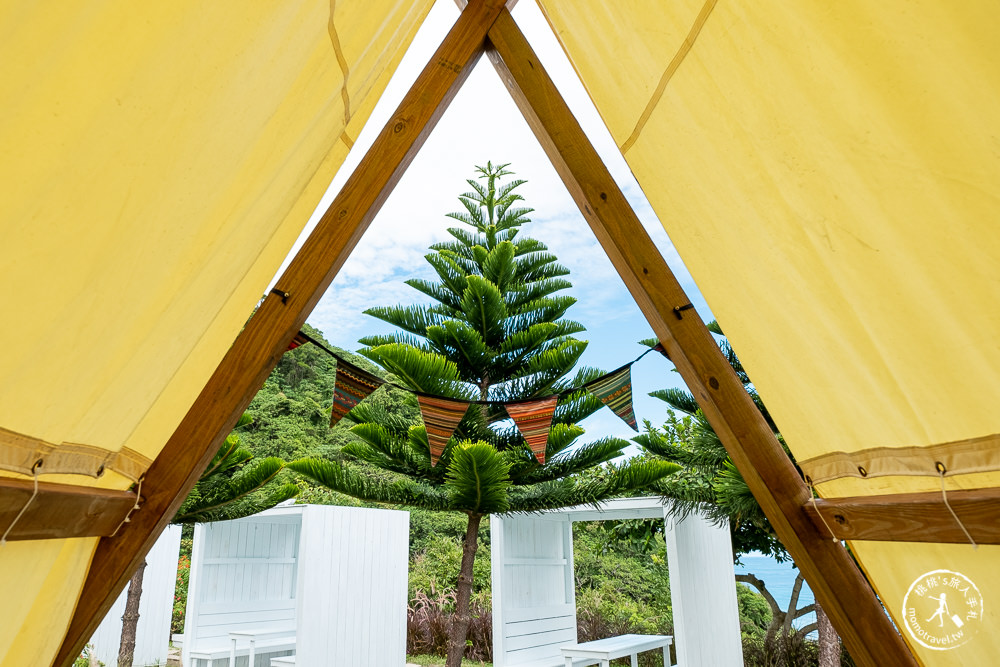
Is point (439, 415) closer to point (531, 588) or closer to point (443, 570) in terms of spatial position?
point (531, 588)

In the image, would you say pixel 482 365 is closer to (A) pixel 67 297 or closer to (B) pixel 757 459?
(B) pixel 757 459

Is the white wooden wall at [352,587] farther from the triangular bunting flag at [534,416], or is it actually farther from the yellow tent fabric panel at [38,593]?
the yellow tent fabric panel at [38,593]

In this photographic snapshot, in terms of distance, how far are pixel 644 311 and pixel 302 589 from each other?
3.77m

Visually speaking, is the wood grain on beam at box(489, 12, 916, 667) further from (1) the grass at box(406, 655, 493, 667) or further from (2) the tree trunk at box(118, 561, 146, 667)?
(1) the grass at box(406, 655, 493, 667)

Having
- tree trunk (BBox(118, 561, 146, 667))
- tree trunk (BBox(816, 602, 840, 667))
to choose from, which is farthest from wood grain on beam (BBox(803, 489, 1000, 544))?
tree trunk (BBox(118, 561, 146, 667))

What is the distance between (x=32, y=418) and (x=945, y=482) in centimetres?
168

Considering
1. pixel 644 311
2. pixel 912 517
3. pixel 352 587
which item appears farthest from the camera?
pixel 352 587

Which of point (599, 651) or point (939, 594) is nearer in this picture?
point (939, 594)

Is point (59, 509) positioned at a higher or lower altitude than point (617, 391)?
lower

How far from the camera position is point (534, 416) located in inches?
109

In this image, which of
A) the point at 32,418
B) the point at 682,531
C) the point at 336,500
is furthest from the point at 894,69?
the point at 336,500

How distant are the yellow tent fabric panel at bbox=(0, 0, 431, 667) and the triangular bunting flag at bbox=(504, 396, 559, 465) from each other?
1.37m

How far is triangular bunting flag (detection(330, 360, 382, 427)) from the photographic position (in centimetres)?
255

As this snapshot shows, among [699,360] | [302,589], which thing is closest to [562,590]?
[302,589]
